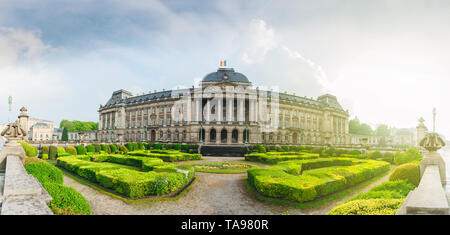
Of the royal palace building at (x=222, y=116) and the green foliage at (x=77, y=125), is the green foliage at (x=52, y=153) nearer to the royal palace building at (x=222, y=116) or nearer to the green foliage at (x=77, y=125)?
the royal palace building at (x=222, y=116)

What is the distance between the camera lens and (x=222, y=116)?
2250 inches

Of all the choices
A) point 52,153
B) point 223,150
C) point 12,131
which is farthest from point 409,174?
point 223,150

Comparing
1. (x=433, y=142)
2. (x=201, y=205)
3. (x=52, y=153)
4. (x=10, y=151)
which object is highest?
(x=433, y=142)

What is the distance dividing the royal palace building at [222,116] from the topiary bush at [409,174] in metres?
38.6

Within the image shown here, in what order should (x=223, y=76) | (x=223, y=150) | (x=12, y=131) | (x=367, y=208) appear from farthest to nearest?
1. (x=223, y=76)
2. (x=223, y=150)
3. (x=12, y=131)
4. (x=367, y=208)

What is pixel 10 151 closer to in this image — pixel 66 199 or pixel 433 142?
pixel 66 199

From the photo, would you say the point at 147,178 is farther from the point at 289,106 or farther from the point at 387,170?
the point at 289,106

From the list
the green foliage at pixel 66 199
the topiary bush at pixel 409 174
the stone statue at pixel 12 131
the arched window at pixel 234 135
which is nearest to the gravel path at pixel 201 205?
the topiary bush at pixel 409 174

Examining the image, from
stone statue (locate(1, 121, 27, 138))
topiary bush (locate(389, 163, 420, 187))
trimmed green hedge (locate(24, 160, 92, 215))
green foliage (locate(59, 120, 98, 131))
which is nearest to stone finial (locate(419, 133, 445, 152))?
topiary bush (locate(389, 163, 420, 187))

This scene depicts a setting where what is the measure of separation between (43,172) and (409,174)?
15903 mm

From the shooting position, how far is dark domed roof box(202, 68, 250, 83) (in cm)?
6237

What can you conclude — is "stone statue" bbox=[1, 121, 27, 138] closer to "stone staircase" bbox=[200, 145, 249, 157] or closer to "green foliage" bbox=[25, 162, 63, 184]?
"green foliage" bbox=[25, 162, 63, 184]

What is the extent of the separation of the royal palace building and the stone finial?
37.6 m

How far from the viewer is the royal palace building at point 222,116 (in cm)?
5591
